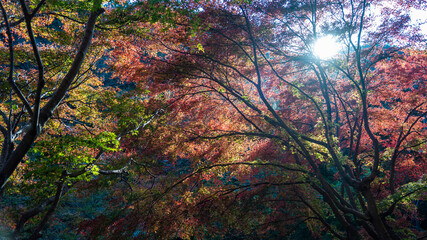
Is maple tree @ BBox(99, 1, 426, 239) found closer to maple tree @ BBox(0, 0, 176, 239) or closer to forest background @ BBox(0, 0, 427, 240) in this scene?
forest background @ BBox(0, 0, 427, 240)

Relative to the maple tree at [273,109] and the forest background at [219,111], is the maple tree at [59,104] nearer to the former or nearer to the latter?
the forest background at [219,111]

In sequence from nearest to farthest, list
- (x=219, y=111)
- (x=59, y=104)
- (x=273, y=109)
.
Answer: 1. (x=273, y=109)
2. (x=59, y=104)
3. (x=219, y=111)

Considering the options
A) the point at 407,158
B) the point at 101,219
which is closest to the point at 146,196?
the point at 101,219

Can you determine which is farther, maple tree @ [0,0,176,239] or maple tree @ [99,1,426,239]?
maple tree @ [99,1,426,239]

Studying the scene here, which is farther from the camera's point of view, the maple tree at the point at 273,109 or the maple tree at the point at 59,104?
the maple tree at the point at 273,109

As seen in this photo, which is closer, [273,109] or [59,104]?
[273,109]

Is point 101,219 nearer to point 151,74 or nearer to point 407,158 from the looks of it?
point 151,74

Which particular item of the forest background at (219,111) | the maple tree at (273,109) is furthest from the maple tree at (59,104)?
the maple tree at (273,109)

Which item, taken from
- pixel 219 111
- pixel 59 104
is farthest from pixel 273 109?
pixel 59 104

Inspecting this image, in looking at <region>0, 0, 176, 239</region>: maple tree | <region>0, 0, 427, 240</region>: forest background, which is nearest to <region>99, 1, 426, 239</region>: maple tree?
<region>0, 0, 427, 240</region>: forest background

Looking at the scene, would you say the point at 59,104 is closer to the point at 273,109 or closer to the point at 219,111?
the point at 219,111

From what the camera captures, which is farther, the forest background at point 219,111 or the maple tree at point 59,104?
the forest background at point 219,111

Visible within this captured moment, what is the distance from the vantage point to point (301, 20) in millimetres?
5551

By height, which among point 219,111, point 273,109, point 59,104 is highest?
point 59,104
